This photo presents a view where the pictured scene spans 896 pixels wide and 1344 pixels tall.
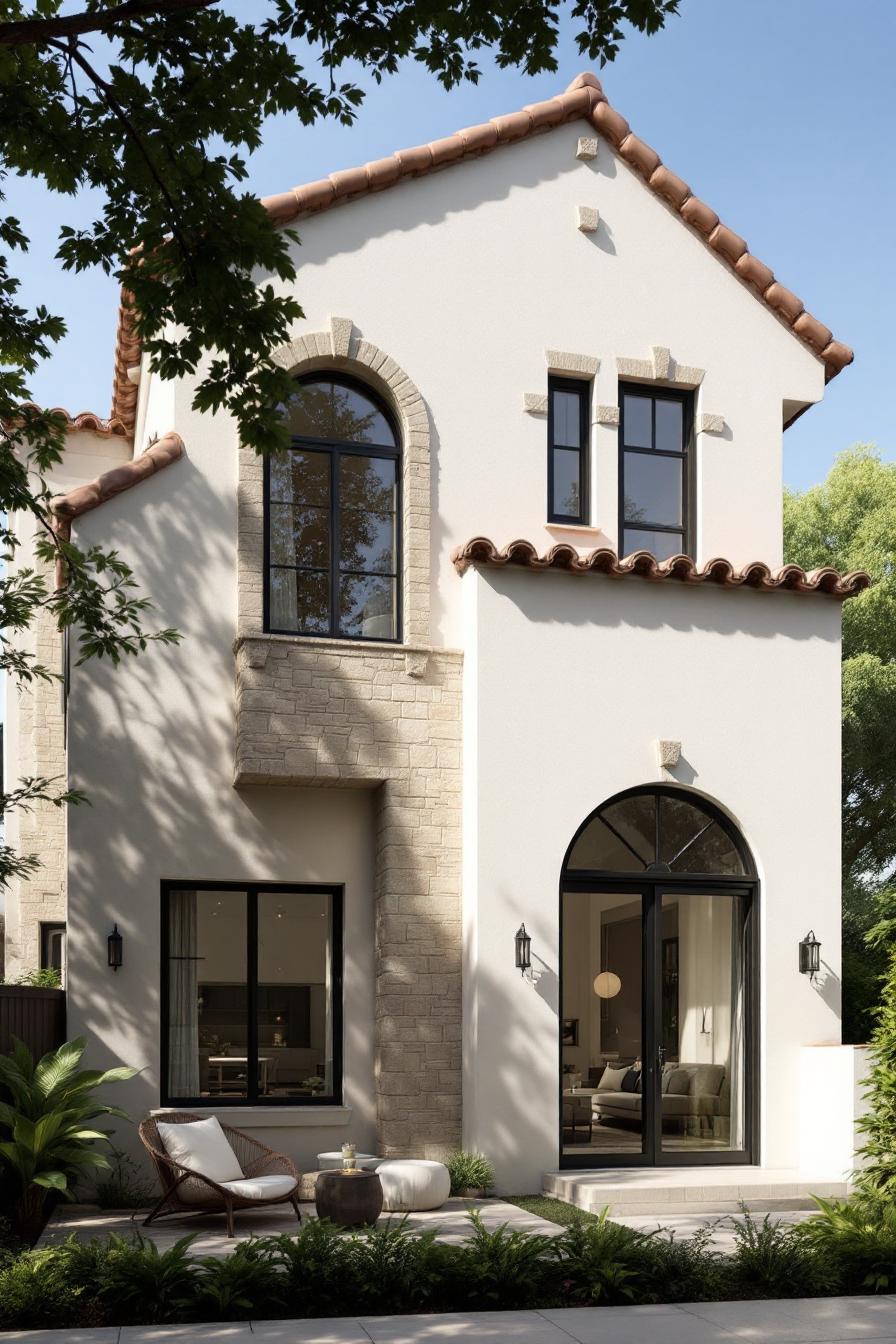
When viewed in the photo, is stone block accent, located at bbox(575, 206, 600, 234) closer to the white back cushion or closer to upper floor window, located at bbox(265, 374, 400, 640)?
upper floor window, located at bbox(265, 374, 400, 640)

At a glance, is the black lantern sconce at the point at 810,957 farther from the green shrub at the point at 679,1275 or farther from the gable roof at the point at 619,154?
the gable roof at the point at 619,154

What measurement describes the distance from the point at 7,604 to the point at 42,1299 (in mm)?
5973

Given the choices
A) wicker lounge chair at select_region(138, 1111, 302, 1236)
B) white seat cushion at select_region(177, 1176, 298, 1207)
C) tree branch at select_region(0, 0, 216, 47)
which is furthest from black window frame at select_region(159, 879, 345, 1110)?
tree branch at select_region(0, 0, 216, 47)

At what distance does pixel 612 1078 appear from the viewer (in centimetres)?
1426

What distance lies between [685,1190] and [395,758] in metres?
4.73

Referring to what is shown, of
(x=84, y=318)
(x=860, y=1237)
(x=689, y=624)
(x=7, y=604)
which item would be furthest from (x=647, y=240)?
(x=860, y=1237)

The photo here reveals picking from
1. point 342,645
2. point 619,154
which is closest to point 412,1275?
point 342,645

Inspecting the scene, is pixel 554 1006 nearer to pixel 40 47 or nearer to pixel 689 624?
pixel 689 624

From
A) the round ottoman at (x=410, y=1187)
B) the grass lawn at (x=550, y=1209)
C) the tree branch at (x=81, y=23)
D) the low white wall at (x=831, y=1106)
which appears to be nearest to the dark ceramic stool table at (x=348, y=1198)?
the round ottoman at (x=410, y=1187)

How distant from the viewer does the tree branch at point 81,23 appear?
766 centimetres

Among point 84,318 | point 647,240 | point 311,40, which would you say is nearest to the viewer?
point 311,40

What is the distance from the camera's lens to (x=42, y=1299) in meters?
8.34

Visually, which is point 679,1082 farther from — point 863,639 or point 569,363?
point 863,639

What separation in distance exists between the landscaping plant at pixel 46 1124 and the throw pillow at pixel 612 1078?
4.48 meters
